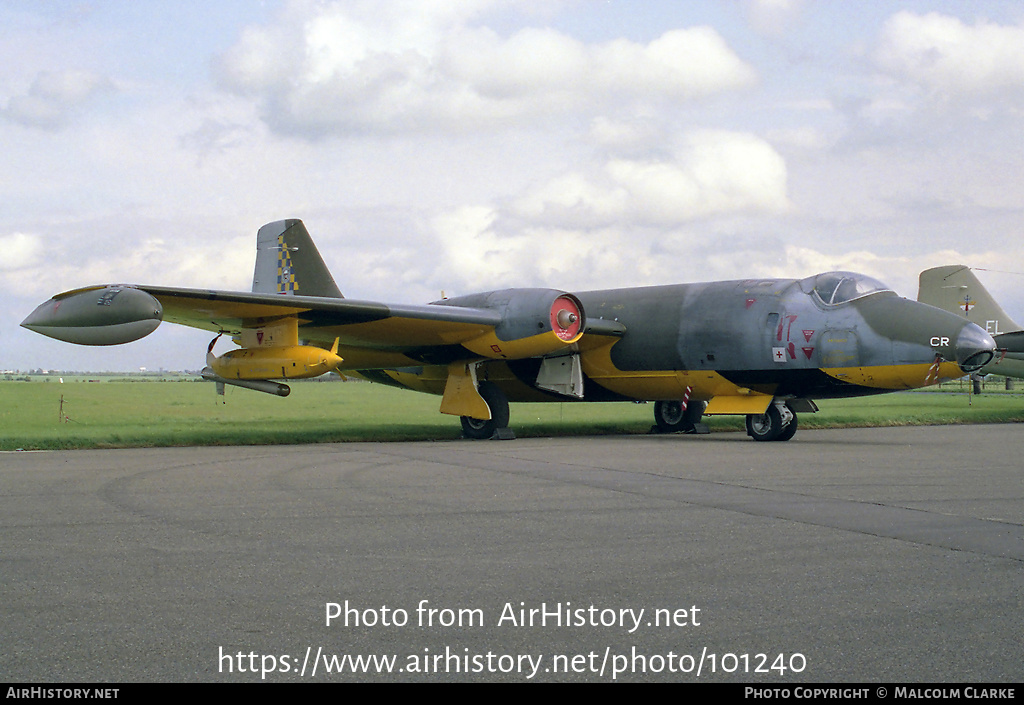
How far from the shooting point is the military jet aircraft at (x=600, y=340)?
52.2 ft

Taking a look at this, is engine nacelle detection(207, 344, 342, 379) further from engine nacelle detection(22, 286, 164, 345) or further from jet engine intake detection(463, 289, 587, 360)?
jet engine intake detection(463, 289, 587, 360)

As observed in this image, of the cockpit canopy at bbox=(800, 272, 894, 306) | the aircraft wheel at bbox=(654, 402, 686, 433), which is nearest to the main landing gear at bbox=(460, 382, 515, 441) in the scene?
the aircraft wheel at bbox=(654, 402, 686, 433)

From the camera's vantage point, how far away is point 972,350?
614 inches

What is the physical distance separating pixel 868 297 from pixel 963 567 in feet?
40.5

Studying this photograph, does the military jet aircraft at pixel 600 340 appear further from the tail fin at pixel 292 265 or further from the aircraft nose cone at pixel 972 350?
the tail fin at pixel 292 265

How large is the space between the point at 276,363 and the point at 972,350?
39.7ft

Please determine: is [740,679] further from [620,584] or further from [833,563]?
[833,563]

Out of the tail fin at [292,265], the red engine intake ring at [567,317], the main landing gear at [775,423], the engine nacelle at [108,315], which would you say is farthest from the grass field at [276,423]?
the main landing gear at [775,423]

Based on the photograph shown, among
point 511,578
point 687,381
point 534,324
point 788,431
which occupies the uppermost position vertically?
point 534,324

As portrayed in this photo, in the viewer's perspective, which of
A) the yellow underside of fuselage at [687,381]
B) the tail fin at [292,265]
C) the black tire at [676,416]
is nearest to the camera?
the yellow underside of fuselage at [687,381]

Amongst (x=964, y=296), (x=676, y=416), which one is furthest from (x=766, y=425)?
(x=964, y=296)

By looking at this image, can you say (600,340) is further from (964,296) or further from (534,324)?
(964,296)

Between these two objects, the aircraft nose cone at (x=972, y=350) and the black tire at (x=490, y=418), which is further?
the black tire at (x=490, y=418)

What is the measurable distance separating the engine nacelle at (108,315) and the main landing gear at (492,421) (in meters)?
7.70
